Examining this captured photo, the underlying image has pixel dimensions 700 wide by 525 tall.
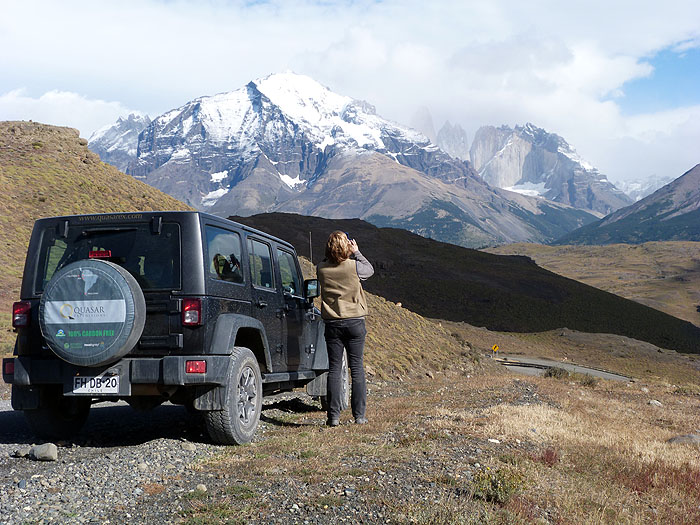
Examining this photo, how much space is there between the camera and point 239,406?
7.10 metres

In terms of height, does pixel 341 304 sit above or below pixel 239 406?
above

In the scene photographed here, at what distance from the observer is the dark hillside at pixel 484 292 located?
74.4 meters

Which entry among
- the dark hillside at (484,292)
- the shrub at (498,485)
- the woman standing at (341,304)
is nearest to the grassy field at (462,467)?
the shrub at (498,485)

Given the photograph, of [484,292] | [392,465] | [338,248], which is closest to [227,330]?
[338,248]

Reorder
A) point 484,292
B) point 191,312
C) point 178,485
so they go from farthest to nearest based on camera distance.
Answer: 1. point 484,292
2. point 191,312
3. point 178,485

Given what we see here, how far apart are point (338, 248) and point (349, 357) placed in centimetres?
156

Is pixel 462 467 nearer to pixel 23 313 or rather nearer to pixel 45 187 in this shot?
pixel 23 313

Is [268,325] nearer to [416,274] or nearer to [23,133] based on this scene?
[23,133]

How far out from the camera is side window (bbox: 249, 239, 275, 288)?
7.95m

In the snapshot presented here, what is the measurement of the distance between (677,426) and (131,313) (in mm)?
10145

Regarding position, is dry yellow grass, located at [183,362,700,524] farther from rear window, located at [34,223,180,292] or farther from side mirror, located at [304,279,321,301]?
rear window, located at [34,223,180,292]

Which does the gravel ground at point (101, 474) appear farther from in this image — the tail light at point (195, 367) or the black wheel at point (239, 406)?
the tail light at point (195, 367)

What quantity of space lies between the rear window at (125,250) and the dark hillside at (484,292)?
62.3 metres

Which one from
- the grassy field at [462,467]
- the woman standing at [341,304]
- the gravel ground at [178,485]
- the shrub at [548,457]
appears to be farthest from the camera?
the woman standing at [341,304]
